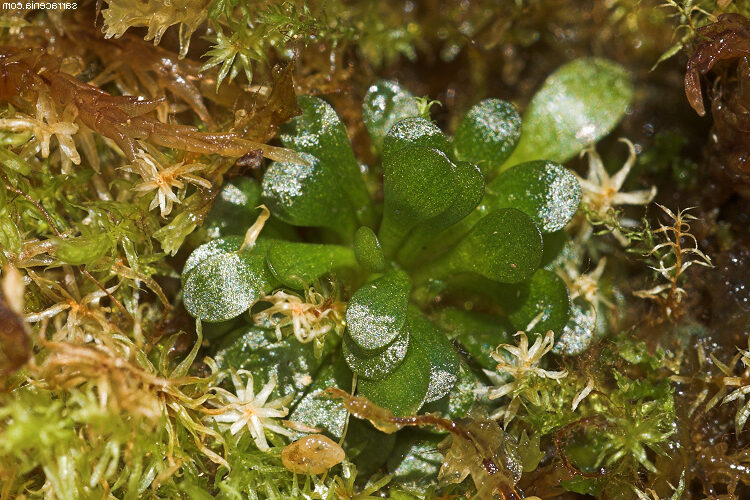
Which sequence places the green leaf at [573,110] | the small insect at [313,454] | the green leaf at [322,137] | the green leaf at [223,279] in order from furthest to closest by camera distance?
1. the green leaf at [573,110]
2. the green leaf at [322,137]
3. the green leaf at [223,279]
4. the small insect at [313,454]

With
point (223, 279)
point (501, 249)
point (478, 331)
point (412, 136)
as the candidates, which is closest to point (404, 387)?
point (478, 331)

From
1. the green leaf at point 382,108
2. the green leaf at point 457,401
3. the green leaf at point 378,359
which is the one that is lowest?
the green leaf at point 457,401

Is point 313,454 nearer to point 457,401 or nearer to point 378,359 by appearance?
point 378,359

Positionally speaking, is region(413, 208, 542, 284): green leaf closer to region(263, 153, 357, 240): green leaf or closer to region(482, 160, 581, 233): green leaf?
region(482, 160, 581, 233): green leaf

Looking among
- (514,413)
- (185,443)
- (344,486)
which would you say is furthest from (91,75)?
(514,413)

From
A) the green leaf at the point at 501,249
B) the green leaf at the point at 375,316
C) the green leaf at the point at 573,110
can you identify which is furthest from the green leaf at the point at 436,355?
the green leaf at the point at 573,110

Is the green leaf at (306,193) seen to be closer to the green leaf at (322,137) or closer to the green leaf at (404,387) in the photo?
the green leaf at (322,137)
